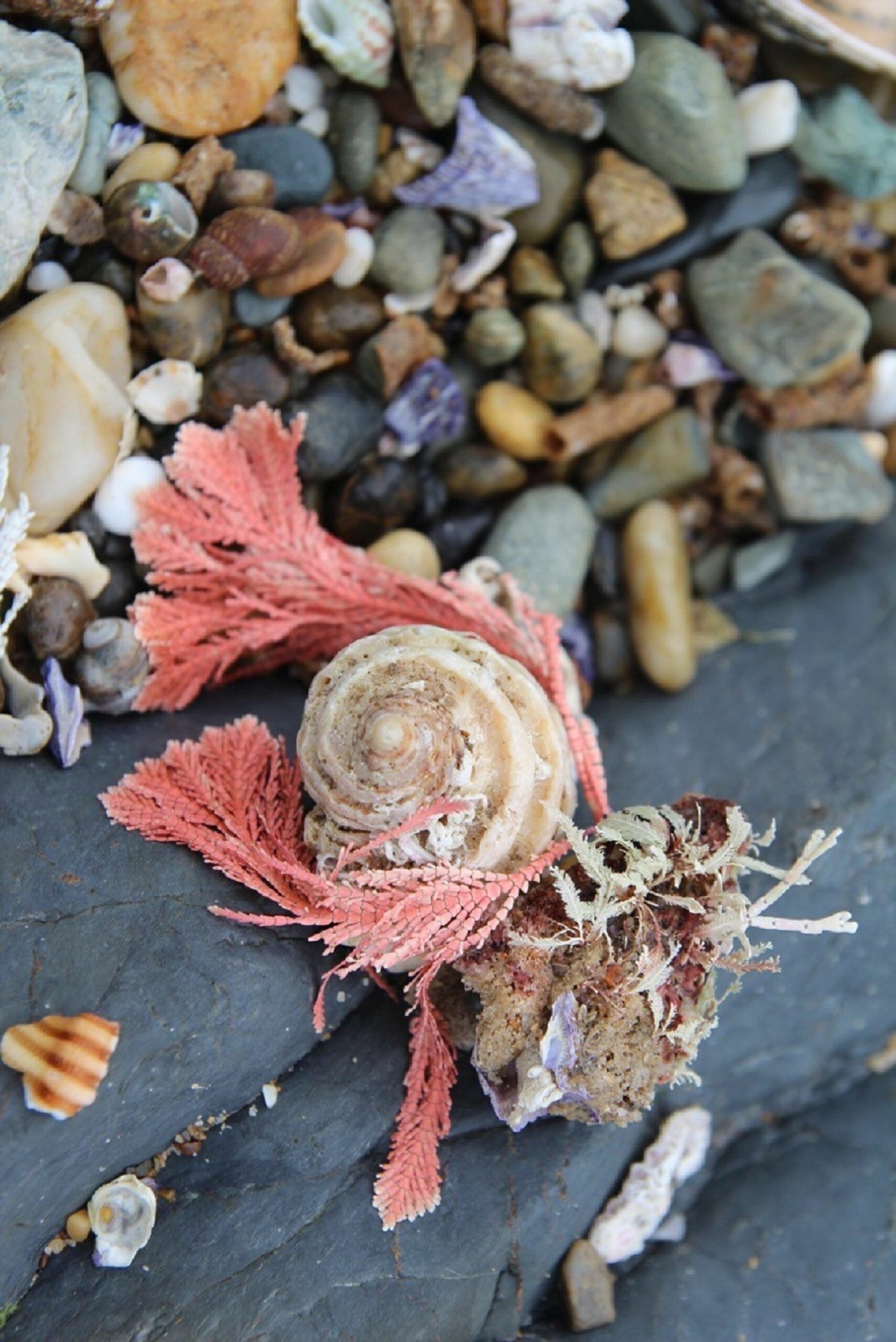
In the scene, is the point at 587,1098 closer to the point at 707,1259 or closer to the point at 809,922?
the point at 809,922

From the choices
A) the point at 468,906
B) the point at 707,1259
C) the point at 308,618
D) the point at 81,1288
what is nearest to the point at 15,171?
the point at 308,618

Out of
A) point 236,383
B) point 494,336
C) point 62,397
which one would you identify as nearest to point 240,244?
point 236,383

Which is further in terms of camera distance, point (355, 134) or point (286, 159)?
point (355, 134)

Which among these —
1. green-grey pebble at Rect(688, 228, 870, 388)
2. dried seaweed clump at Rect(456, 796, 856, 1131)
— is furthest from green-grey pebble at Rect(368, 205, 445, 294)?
dried seaweed clump at Rect(456, 796, 856, 1131)

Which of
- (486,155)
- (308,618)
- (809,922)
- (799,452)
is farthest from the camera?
(799,452)

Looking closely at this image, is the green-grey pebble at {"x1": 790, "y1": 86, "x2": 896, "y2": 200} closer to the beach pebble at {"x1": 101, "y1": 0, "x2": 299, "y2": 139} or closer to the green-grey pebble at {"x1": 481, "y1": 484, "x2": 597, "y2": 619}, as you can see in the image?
the green-grey pebble at {"x1": 481, "y1": 484, "x2": 597, "y2": 619}

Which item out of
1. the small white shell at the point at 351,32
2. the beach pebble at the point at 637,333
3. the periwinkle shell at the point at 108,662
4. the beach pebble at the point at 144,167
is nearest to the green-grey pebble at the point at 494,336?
the beach pebble at the point at 637,333

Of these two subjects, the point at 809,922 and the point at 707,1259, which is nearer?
the point at 809,922

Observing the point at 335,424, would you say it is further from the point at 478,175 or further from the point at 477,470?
the point at 478,175
